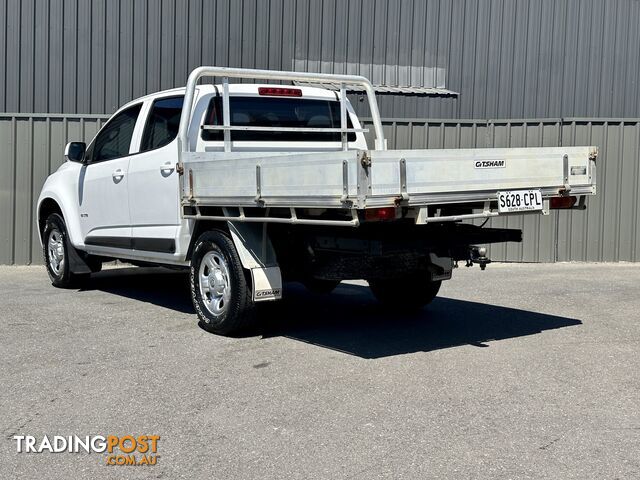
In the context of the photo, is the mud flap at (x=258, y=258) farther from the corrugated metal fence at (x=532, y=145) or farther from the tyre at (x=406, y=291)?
the corrugated metal fence at (x=532, y=145)

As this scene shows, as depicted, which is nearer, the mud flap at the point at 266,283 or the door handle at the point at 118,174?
the mud flap at the point at 266,283

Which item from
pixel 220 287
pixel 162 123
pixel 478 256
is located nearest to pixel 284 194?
pixel 220 287

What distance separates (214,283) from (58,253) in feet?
12.0

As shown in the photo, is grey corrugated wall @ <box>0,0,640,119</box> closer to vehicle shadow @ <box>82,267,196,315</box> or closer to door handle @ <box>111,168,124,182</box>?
vehicle shadow @ <box>82,267,196,315</box>

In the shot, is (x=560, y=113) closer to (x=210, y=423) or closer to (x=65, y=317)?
(x=65, y=317)

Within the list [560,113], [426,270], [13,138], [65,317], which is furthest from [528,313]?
[13,138]

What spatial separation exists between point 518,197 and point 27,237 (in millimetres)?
8365

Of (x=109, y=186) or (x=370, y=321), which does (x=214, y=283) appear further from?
(x=109, y=186)

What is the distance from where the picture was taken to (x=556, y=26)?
14.2 meters

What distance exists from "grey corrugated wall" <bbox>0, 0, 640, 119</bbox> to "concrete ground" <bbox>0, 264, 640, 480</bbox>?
5.08 m

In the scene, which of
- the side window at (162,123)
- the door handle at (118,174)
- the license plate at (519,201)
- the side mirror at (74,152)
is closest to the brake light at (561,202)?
the license plate at (519,201)

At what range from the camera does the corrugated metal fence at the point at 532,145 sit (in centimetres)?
1255

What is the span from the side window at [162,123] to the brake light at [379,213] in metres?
2.80

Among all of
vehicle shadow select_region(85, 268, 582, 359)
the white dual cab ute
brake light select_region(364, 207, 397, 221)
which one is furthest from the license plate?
vehicle shadow select_region(85, 268, 582, 359)
